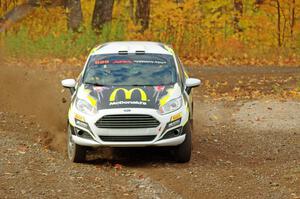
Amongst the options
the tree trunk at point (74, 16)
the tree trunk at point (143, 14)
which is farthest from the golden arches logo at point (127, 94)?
the tree trunk at point (143, 14)

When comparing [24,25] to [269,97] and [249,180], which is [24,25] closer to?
[269,97]

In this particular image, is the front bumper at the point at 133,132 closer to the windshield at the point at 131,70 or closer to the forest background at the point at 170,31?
the windshield at the point at 131,70

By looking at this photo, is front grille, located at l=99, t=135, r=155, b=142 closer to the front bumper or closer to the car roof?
the front bumper

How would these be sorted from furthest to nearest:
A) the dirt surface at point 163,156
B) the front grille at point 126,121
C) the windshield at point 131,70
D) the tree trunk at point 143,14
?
the tree trunk at point 143,14 → the windshield at point 131,70 → the front grille at point 126,121 → the dirt surface at point 163,156

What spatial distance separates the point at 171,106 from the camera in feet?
37.2

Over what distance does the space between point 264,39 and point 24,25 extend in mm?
11249

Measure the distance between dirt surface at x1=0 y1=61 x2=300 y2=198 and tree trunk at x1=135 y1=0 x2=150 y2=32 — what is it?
1234 cm

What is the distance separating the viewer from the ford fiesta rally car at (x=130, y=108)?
1109 cm

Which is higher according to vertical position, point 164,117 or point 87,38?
point 164,117

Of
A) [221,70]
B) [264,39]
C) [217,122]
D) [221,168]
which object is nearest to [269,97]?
[217,122]

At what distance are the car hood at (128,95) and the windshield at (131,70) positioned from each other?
239 mm

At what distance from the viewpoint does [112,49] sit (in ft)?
42.5

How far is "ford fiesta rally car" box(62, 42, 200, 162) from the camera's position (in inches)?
437

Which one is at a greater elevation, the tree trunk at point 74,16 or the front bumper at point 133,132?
the front bumper at point 133,132
